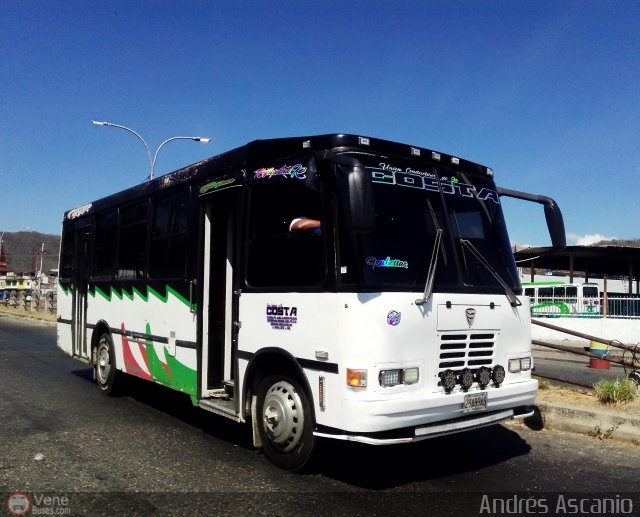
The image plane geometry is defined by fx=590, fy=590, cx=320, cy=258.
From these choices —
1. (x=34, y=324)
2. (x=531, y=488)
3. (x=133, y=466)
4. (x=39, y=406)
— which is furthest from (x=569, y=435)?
(x=34, y=324)

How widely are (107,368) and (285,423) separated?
4.80 meters

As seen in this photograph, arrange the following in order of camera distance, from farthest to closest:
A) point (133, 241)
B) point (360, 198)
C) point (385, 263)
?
point (133, 241) < point (385, 263) < point (360, 198)

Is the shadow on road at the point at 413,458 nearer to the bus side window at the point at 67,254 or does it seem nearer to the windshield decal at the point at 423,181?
the windshield decal at the point at 423,181

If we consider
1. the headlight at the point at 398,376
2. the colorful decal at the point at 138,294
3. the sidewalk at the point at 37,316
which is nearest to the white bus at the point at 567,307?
the colorful decal at the point at 138,294

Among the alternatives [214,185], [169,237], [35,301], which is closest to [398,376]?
[214,185]

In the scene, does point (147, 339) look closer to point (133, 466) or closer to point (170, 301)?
point (170, 301)

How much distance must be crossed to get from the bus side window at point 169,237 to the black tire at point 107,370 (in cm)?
199

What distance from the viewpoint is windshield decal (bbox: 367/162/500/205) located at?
17.0 ft

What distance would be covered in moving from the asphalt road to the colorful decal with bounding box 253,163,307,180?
2673 mm

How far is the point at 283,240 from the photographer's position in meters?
5.43

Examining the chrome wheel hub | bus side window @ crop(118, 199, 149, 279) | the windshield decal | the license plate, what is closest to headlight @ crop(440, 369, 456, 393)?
the license plate

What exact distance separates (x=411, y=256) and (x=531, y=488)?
2232 mm

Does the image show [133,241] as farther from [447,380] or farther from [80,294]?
[447,380]

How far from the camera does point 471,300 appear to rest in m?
5.34
